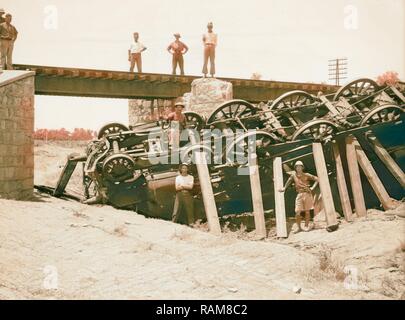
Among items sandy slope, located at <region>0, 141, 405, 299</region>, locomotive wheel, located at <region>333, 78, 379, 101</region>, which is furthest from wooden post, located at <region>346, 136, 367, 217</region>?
locomotive wheel, located at <region>333, 78, 379, 101</region>

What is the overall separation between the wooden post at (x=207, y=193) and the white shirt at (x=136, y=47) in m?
6.83

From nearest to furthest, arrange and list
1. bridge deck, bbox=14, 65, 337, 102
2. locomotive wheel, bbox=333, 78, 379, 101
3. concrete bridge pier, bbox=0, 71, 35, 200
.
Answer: concrete bridge pier, bbox=0, 71, 35, 200
locomotive wheel, bbox=333, 78, 379, 101
bridge deck, bbox=14, 65, 337, 102

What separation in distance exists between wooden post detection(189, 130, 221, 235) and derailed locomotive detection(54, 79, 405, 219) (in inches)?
17.7

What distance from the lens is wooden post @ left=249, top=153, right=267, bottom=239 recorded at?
10750mm

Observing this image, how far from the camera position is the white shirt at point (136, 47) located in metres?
16.9

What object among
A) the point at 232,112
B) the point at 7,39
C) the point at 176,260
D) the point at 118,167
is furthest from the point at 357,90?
the point at 7,39

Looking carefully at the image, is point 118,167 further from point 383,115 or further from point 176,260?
point 383,115

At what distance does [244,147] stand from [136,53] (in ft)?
23.5

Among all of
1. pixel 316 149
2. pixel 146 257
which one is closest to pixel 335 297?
pixel 146 257

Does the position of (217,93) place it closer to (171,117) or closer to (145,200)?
(171,117)

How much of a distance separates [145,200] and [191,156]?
65.8 inches

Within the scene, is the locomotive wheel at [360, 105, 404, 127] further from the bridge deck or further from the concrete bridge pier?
the bridge deck

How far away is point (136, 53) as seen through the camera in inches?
675
